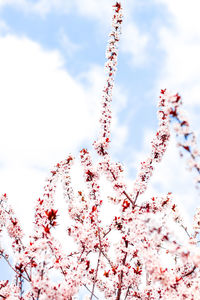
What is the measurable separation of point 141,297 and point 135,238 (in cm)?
391

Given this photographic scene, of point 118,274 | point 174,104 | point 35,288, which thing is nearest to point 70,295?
point 35,288

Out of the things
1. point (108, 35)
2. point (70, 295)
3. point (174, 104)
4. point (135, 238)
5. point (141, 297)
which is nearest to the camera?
point (174, 104)

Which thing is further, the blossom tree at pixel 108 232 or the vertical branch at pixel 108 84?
the vertical branch at pixel 108 84

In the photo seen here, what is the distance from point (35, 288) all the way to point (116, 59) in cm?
709

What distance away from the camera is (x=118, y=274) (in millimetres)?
8062

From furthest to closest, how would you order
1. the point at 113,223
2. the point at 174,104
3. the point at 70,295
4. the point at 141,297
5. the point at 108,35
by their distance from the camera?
the point at 108,35, the point at 141,297, the point at 113,223, the point at 70,295, the point at 174,104

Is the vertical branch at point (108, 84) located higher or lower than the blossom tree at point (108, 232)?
higher

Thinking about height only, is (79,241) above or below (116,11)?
below

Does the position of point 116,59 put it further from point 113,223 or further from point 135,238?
point 135,238

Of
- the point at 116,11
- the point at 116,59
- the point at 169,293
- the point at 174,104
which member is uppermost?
the point at 116,11

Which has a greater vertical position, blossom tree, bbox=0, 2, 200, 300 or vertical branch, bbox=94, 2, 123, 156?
vertical branch, bbox=94, 2, 123, 156

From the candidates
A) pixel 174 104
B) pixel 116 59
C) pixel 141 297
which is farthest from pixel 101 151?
pixel 174 104

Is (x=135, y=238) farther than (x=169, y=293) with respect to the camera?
Yes

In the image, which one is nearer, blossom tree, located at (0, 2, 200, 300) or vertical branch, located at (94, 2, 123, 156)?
blossom tree, located at (0, 2, 200, 300)
